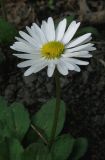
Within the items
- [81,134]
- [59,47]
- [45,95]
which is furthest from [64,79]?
[59,47]

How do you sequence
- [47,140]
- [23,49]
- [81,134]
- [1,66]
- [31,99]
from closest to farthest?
[23,49] < [47,140] < [81,134] < [31,99] < [1,66]

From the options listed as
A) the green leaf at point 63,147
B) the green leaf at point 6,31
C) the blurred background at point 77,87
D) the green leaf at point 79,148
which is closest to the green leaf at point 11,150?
the green leaf at point 63,147

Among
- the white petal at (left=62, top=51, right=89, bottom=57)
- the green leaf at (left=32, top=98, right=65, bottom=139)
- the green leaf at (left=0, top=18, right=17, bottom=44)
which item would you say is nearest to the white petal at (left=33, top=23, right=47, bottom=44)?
the white petal at (left=62, top=51, right=89, bottom=57)

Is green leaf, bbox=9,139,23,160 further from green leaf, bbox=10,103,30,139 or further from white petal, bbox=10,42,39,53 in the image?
white petal, bbox=10,42,39,53

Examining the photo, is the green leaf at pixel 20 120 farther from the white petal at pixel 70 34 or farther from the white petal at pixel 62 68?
the white petal at pixel 62 68

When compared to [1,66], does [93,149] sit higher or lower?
lower

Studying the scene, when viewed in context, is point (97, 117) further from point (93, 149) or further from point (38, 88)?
point (38, 88)
